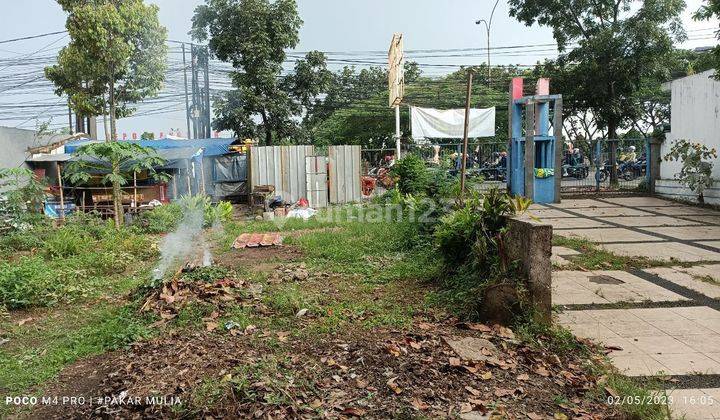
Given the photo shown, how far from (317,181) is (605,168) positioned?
9.62 m

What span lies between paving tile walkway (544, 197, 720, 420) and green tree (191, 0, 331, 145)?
12.4 meters

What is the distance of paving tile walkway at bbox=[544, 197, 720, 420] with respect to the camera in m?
3.53

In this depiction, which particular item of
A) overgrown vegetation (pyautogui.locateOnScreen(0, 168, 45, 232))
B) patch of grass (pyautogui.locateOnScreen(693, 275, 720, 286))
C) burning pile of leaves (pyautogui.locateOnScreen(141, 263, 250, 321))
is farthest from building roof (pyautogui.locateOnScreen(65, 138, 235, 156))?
patch of grass (pyautogui.locateOnScreen(693, 275, 720, 286))

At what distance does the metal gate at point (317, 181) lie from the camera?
1497 cm

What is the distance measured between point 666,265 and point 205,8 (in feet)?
56.2

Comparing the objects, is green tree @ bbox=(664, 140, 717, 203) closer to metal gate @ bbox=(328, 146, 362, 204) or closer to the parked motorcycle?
the parked motorcycle

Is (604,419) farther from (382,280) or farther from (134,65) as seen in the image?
(134,65)

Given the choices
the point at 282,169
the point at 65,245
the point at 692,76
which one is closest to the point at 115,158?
the point at 65,245

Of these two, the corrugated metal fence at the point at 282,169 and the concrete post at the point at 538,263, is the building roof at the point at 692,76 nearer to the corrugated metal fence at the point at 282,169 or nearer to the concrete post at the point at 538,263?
the corrugated metal fence at the point at 282,169

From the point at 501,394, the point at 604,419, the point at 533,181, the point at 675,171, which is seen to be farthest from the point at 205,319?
the point at 675,171

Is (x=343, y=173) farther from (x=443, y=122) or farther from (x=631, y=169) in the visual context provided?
(x=631, y=169)

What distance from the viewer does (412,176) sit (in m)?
11.1

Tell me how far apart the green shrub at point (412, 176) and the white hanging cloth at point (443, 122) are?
15.0 feet

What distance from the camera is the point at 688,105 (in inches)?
531
